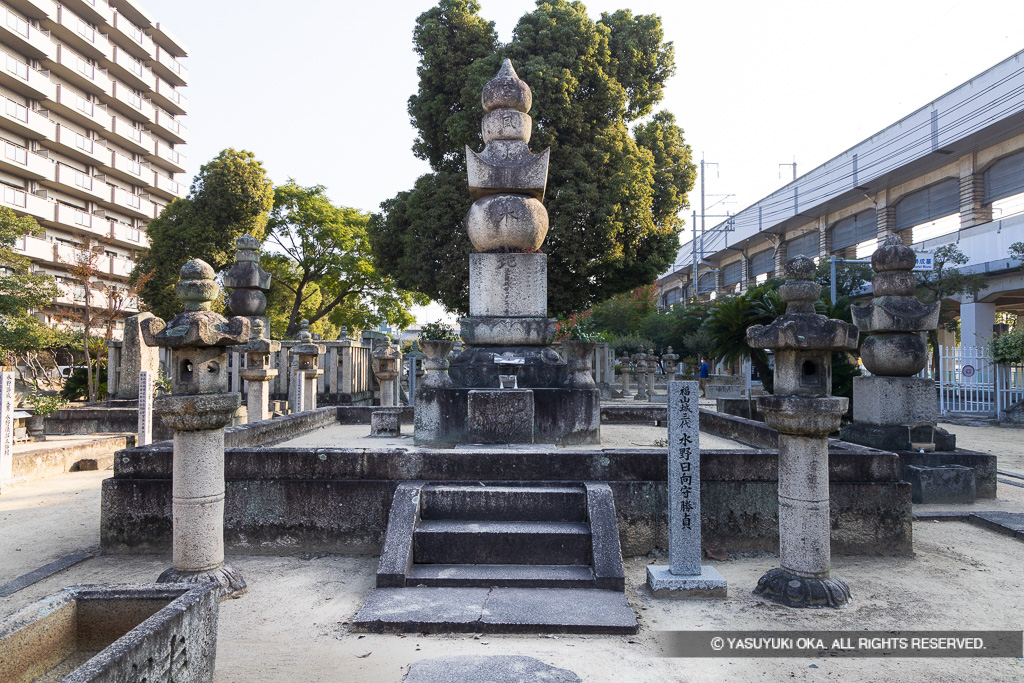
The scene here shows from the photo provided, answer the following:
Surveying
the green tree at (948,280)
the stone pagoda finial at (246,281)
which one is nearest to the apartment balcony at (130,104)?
the stone pagoda finial at (246,281)

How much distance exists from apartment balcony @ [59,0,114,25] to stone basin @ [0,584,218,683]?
116ft

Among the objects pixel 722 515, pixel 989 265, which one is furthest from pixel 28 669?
pixel 989 265

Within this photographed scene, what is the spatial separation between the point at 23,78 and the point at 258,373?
24.7 metres

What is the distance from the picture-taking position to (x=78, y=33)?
90.4 ft

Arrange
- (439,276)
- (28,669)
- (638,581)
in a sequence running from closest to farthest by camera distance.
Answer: (28,669) → (638,581) → (439,276)

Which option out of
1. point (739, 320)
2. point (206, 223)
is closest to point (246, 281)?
point (739, 320)

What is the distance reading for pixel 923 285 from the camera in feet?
65.0

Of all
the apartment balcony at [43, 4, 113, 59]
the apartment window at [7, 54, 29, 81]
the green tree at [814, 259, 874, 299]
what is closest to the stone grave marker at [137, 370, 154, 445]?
the green tree at [814, 259, 874, 299]

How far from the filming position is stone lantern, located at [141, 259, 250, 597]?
3.97 m

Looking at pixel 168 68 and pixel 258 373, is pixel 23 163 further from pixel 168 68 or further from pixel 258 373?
pixel 258 373

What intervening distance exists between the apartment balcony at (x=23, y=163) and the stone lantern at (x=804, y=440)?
30.0 meters

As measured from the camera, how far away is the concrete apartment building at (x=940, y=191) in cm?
1994

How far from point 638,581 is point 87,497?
6850 millimetres

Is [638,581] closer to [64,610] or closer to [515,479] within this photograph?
[515,479]
